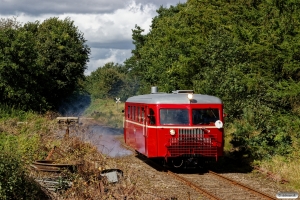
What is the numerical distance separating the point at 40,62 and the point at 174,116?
2234 cm

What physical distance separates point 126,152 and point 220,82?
18.4 ft

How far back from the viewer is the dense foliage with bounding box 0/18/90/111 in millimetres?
33094

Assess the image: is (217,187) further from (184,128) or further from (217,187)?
(184,128)

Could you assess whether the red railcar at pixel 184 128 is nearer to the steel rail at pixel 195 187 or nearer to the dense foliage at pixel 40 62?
the steel rail at pixel 195 187

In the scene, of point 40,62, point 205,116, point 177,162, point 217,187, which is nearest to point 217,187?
point 217,187

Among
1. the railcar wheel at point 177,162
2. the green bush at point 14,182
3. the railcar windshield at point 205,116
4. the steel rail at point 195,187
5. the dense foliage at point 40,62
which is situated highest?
the dense foliage at point 40,62

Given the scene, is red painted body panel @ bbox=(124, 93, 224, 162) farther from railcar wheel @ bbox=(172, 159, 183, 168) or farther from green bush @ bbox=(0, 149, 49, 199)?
green bush @ bbox=(0, 149, 49, 199)

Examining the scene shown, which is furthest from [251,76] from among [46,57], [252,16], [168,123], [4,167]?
[46,57]

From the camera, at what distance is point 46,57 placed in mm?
45656

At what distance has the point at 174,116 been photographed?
17641 millimetres

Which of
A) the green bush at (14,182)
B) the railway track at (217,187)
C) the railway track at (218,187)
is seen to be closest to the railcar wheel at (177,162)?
the railway track at (217,187)

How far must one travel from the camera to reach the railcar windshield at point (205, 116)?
17.7 metres

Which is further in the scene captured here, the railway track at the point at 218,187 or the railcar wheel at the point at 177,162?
the railcar wheel at the point at 177,162

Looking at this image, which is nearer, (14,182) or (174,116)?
(14,182)
